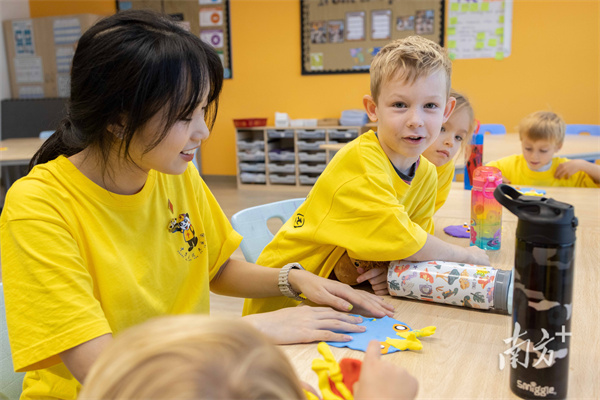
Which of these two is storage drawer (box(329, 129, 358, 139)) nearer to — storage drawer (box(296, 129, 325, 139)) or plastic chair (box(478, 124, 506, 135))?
storage drawer (box(296, 129, 325, 139))

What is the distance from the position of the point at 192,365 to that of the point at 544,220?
15.7 inches

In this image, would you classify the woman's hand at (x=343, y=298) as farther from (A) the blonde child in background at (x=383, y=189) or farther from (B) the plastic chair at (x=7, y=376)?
(B) the plastic chair at (x=7, y=376)

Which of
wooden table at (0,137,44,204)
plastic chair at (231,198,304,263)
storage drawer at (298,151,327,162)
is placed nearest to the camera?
plastic chair at (231,198,304,263)

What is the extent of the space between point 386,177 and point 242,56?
17.2ft

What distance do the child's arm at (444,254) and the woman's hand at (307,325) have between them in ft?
0.70

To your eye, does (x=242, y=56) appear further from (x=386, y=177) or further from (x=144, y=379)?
(x=144, y=379)

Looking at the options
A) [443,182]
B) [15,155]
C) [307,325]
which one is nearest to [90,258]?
[307,325]

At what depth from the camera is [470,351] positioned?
80cm

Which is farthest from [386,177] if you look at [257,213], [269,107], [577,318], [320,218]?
[269,107]

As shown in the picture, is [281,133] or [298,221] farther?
[281,133]

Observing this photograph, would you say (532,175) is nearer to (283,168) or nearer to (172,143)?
(172,143)

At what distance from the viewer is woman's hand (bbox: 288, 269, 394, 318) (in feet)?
3.13

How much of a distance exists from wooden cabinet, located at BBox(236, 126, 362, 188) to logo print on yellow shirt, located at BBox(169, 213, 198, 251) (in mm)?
4471

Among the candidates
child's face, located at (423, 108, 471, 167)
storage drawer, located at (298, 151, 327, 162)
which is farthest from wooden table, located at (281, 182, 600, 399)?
storage drawer, located at (298, 151, 327, 162)
